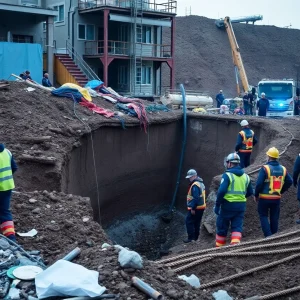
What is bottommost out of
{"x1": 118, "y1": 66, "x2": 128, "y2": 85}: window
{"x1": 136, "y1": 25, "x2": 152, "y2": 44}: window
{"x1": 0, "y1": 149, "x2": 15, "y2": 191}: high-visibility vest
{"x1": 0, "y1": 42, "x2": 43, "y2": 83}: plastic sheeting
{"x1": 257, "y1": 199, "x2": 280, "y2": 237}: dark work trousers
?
{"x1": 257, "y1": 199, "x2": 280, "y2": 237}: dark work trousers

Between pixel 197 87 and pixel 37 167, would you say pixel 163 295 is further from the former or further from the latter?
pixel 197 87

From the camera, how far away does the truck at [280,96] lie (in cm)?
3048

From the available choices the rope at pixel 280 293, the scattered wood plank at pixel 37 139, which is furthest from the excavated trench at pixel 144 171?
the rope at pixel 280 293

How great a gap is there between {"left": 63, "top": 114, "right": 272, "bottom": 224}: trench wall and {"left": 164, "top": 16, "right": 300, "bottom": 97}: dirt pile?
98.1ft

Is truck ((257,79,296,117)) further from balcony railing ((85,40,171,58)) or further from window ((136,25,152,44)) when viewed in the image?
window ((136,25,152,44))

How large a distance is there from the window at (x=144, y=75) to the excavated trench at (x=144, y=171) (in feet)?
48.5

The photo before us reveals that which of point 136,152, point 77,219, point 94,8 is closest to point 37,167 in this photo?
point 77,219

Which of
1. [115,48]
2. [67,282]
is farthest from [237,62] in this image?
[67,282]

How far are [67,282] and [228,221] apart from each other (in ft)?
17.6

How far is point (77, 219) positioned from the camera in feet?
30.5

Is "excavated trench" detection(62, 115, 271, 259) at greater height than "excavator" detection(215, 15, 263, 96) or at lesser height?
lesser

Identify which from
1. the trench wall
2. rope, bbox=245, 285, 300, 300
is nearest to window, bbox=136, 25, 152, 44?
the trench wall

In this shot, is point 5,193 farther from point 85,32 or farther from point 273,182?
point 85,32

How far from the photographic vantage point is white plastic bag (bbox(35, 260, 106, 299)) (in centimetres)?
554
